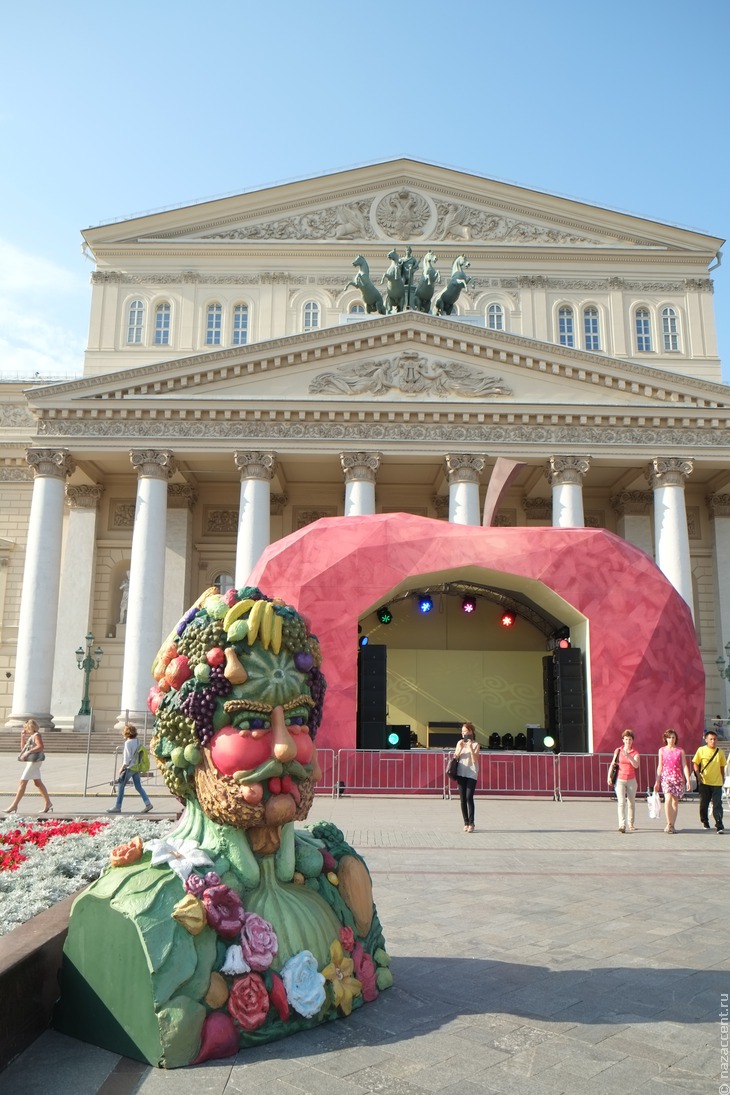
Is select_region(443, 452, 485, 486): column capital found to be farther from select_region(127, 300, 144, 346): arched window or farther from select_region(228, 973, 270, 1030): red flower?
select_region(228, 973, 270, 1030): red flower

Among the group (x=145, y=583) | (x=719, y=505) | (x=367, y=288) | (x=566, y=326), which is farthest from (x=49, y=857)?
(x=566, y=326)

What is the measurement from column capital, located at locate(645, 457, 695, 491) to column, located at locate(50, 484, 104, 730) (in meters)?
22.1

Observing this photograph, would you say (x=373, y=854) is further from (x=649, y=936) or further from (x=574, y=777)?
(x=574, y=777)

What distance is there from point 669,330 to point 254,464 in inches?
955

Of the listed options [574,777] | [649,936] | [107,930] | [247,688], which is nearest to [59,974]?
[107,930]

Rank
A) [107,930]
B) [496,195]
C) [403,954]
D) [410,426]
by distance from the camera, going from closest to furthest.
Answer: [107,930] < [403,954] < [410,426] < [496,195]

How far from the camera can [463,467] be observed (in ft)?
103

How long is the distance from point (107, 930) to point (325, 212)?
4428 cm

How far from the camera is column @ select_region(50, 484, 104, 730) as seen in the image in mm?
33312

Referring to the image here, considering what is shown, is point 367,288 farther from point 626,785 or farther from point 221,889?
point 221,889

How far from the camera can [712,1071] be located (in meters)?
4.30

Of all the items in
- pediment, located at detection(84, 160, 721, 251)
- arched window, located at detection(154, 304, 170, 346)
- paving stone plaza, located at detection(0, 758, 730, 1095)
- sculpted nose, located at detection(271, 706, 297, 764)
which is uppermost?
pediment, located at detection(84, 160, 721, 251)

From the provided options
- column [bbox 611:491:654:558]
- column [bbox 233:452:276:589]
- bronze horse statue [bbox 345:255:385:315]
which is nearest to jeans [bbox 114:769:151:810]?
column [bbox 233:452:276:589]

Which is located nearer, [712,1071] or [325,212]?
[712,1071]
